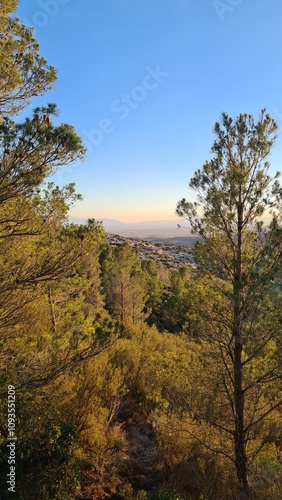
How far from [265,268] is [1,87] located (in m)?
6.29

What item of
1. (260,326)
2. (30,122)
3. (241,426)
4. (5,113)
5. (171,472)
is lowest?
(171,472)

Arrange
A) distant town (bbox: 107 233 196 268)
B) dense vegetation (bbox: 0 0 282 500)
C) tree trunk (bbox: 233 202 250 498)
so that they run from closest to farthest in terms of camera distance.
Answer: dense vegetation (bbox: 0 0 282 500), tree trunk (bbox: 233 202 250 498), distant town (bbox: 107 233 196 268)

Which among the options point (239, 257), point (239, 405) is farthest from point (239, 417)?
point (239, 257)

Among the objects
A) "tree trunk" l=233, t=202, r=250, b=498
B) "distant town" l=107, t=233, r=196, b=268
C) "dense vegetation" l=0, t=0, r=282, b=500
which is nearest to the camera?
"dense vegetation" l=0, t=0, r=282, b=500

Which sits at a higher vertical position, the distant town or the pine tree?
the pine tree

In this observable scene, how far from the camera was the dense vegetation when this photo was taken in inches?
199

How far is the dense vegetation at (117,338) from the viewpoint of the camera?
5055 mm

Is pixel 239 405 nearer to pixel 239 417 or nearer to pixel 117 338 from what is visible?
pixel 239 417

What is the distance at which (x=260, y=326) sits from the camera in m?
6.58

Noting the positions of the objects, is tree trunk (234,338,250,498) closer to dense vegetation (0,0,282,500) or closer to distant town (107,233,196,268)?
dense vegetation (0,0,282,500)

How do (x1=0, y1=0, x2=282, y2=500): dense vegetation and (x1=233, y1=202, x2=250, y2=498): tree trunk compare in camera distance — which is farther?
(x1=233, y1=202, x2=250, y2=498): tree trunk

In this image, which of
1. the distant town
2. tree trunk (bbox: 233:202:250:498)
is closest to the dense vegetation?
tree trunk (bbox: 233:202:250:498)

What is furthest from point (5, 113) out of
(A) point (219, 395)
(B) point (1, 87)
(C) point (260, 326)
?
(A) point (219, 395)

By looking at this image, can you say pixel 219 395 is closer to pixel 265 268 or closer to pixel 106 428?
pixel 265 268
